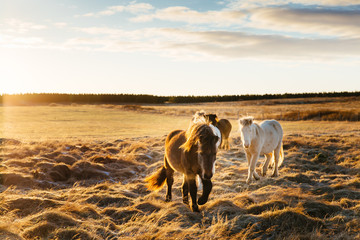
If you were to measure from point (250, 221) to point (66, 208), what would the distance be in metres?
3.81

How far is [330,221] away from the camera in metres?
5.93

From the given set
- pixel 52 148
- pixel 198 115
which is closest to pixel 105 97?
pixel 52 148

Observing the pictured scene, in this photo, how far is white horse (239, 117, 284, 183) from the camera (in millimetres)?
9086

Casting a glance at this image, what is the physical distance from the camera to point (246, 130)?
9.03 metres

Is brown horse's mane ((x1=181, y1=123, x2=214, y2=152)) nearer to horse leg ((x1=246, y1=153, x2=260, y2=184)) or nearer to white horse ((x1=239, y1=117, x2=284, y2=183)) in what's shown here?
white horse ((x1=239, y1=117, x2=284, y2=183))

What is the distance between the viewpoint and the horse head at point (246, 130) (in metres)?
8.87

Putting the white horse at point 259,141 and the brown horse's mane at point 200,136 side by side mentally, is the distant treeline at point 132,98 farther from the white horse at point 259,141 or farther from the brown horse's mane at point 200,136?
the brown horse's mane at point 200,136

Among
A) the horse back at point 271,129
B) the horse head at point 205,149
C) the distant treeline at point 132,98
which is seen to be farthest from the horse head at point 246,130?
the distant treeline at point 132,98

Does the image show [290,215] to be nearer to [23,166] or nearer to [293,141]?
[23,166]

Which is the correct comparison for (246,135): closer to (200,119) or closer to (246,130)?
(246,130)

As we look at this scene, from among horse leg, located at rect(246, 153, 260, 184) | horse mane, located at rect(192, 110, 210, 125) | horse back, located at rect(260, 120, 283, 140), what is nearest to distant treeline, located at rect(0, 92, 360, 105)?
horse back, located at rect(260, 120, 283, 140)

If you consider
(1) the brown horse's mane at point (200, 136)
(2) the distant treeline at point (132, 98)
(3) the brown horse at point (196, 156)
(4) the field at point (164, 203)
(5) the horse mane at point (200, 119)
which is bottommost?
(4) the field at point (164, 203)

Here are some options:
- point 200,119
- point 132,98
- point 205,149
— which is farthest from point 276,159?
point 132,98

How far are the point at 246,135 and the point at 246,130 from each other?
18 centimetres
